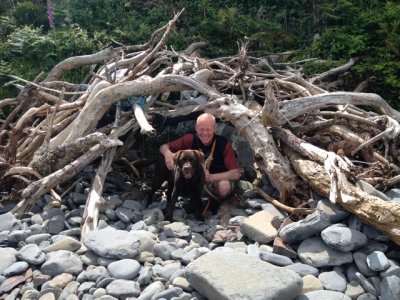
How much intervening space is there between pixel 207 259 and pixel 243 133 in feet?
6.54

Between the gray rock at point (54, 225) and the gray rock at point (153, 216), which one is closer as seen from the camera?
the gray rock at point (54, 225)

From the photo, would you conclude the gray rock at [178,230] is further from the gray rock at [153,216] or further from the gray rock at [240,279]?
the gray rock at [240,279]

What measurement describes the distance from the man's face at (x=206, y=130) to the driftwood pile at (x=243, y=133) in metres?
0.32

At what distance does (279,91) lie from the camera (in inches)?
252

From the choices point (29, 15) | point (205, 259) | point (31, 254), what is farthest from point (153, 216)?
point (29, 15)

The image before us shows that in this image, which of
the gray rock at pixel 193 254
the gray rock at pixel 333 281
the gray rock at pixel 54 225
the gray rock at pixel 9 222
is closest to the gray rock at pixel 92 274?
the gray rock at pixel 193 254

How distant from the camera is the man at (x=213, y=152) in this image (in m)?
5.30

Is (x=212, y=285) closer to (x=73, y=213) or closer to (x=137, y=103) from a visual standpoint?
(x=73, y=213)

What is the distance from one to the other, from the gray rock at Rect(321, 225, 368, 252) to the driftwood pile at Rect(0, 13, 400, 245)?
16 cm

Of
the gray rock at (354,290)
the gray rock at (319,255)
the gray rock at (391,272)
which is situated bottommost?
the gray rock at (354,290)

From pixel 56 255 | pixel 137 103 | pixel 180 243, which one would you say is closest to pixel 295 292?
pixel 180 243

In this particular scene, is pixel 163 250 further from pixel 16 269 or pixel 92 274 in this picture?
pixel 16 269

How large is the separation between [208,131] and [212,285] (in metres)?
2.15

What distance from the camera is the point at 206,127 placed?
5.29 metres
